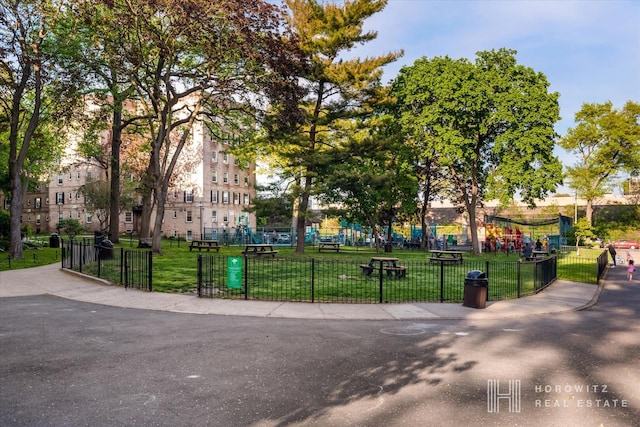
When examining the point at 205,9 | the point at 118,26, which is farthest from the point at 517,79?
the point at 118,26

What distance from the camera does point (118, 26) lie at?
72.9 ft

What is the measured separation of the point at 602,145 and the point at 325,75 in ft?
166

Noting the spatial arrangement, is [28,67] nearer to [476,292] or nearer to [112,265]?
[112,265]

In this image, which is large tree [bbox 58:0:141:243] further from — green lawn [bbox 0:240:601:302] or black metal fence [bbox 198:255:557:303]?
black metal fence [bbox 198:255:557:303]

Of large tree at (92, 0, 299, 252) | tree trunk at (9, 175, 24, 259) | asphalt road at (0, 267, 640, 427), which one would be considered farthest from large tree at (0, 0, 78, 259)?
asphalt road at (0, 267, 640, 427)

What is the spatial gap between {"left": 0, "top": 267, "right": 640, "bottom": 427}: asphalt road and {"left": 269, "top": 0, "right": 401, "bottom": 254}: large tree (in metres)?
19.7

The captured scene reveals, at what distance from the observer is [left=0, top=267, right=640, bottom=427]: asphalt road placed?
5.13 meters

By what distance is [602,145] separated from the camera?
203ft

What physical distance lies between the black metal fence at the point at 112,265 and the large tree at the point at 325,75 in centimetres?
1240

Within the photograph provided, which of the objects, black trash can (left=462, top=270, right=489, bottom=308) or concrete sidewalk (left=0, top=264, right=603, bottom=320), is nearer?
concrete sidewalk (left=0, top=264, right=603, bottom=320)

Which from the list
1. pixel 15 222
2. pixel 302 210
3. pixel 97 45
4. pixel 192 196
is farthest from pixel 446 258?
pixel 192 196

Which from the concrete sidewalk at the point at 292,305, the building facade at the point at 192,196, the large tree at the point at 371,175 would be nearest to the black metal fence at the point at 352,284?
the concrete sidewalk at the point at 292,305

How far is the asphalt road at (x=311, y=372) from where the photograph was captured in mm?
5129

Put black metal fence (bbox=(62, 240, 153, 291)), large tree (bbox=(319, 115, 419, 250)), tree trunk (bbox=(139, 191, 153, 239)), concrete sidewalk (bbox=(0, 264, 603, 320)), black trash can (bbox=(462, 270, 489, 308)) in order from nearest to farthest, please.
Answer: concrete sidewalk (bbox=(0, 264, 603, 320)) < black trash can (bbox=(462, 270, 489, 308)) < black metal fence (bbox=(62, 240, 153, 291)) < large tree (bbox=(319, 115, 419, 250)) < tree trunk (bbox=(139, 191, 153, 239))
